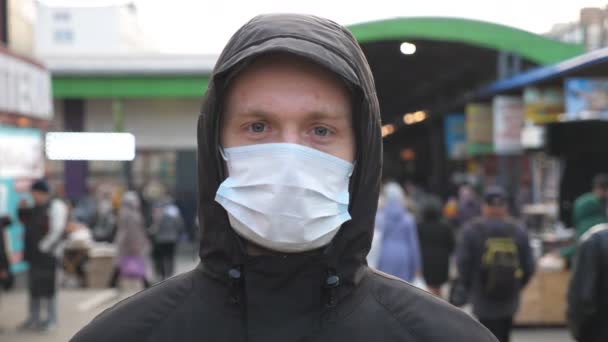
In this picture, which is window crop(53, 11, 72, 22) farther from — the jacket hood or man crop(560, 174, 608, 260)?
the jacket hood

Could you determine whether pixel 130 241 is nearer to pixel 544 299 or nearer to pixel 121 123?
pixel 544 299

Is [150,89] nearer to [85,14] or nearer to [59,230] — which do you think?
[59,230]

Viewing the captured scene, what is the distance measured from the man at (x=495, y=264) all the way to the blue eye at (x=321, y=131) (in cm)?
535

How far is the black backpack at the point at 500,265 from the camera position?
6996mm

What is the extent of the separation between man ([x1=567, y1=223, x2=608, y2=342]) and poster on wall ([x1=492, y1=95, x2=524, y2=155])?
36.0ft

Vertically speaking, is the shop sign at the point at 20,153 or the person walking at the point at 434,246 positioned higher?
the shop sign at the point at 20,153

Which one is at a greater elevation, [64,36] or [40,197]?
Answer: [64,36]

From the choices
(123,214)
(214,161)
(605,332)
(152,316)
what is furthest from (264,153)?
(123,214)

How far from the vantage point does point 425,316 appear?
1.95 metres

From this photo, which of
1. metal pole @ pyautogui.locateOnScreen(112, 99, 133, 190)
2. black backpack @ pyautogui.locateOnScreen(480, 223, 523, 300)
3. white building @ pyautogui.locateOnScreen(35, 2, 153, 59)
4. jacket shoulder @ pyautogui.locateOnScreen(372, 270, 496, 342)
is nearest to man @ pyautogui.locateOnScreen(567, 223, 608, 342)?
black backpack @ pyautogui.locateOnScreen(480, 223, 523, 300)

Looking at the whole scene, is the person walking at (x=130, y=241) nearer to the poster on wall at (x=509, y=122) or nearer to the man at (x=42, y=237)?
the man at (x=42, y=237)

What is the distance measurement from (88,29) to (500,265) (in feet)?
280

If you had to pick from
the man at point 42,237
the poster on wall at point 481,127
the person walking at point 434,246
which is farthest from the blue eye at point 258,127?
the poster on wall at point 481,127

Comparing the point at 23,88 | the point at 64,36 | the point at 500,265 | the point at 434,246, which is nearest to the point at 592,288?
the point at 500,265
